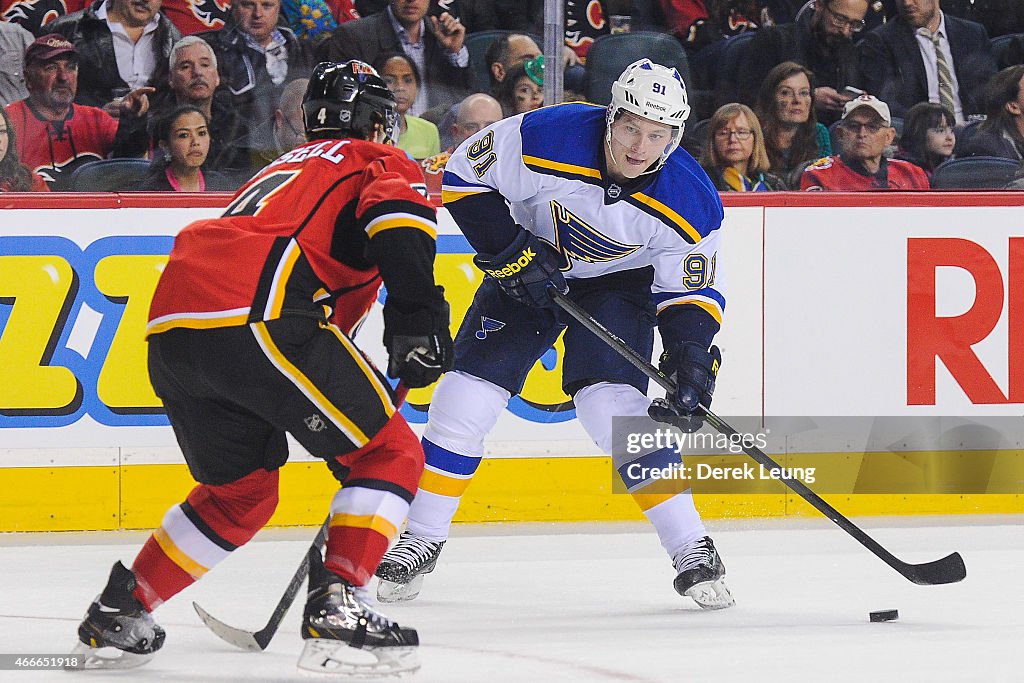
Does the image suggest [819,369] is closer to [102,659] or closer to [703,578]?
[703,578]

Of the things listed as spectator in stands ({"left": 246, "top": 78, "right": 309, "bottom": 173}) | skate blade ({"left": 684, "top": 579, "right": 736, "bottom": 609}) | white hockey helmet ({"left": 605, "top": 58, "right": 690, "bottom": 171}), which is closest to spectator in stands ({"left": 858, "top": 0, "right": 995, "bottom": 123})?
spectator in stands ({"left": 246, "top": 78, "right": 309, "bottom": 173})

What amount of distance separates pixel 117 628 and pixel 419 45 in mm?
2711

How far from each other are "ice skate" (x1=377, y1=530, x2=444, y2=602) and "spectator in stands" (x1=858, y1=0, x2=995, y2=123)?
2.57 metres

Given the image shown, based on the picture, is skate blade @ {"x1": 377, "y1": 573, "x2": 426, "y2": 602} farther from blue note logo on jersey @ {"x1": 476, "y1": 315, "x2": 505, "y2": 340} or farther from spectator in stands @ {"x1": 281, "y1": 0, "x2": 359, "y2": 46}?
spectator in stands @ {"x1": 281, "y1": 0, "x2": 359, "y2": 46}

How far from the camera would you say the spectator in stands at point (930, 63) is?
494 centimetres

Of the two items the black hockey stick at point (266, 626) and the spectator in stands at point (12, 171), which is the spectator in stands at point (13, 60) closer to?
the spectator in stands at point (12, 171)

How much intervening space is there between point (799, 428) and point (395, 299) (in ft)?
8.01

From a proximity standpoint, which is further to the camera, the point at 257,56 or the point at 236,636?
the point at 257,56

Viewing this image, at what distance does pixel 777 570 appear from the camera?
11.9ft

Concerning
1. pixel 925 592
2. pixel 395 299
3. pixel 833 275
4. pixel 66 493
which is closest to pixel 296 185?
pixel 395 299

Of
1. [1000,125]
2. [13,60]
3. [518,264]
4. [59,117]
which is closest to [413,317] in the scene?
[518,264]

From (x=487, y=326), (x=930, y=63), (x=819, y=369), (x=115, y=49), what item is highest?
(x=115, y=49)

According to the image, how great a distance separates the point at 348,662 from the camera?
7.61 feet

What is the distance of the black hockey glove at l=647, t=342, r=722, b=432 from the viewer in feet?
10.2
